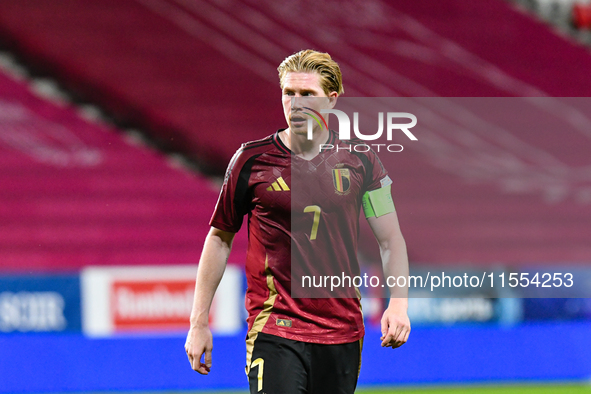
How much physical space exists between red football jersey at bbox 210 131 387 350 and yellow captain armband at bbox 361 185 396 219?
0.02 meters

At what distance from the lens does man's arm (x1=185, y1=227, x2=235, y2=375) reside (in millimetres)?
2504

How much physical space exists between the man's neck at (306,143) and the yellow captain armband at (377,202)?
0.23 m

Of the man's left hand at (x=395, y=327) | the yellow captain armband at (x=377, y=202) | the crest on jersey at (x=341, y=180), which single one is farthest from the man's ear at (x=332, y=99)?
the man's left hand at (x=395, y=327)

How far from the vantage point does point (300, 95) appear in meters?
2.49

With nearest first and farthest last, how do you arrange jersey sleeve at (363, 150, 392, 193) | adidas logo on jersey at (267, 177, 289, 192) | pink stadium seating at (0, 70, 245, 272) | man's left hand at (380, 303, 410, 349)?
man's left hand at (380, 303, 410, 349) < adidas logo on jersey at (267, 177, 289, 192) < jersey sleeve at (363, 150, 392, 193) < pink stadium seating at (0, 70, 245, 272)

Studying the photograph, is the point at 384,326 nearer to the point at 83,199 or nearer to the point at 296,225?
the point at 296,225

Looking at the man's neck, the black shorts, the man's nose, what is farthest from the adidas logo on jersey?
the black shorts

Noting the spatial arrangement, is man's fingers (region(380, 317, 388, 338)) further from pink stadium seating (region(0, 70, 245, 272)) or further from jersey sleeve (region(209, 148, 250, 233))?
pink stadium seating (region(0, 70, 245, 272))

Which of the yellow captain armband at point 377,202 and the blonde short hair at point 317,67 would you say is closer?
the blonde short hair at point 317,67

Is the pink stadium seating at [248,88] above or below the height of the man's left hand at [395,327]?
above

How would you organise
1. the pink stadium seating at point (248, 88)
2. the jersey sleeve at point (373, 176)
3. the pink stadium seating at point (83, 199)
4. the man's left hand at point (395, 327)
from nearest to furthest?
the man's left hand at point (395, 327) → the jersey sleeve at point (373, 176) → the pink stadium seating at point (83, 199) → the pink stadium seating at point (248, 88)

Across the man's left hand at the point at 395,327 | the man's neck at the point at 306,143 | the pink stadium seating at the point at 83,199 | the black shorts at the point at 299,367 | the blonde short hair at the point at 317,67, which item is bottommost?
the black shorts at the point at 299,367

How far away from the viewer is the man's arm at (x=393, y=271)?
8.03 ft

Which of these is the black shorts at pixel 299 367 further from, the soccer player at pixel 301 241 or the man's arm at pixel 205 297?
the man's arm at pixel 205 297
